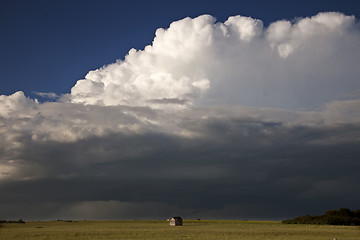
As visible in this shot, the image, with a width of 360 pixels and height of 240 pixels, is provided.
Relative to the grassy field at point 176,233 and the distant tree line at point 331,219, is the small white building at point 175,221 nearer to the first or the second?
the grassy field at point 176,233

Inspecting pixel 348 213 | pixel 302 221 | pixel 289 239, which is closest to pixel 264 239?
pixel 289 239

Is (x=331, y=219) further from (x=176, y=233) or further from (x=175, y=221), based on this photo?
(x=176, y=233)

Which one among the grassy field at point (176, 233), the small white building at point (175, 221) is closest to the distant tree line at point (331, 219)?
the grassy field at point (176, 233)

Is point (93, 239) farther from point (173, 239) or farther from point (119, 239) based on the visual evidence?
point (173, 239)

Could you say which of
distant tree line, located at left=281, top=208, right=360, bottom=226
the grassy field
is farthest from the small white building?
distant tree line, located at left=281, top=208, right=360, bottom=226

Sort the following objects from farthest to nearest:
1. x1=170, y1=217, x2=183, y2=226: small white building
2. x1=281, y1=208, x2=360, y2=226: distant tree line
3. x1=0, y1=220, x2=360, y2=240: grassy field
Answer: x1=281, y1=208, x2=360, y2=226: distant tree line < x1=170, y1=217, x2=183, y2=226: small white building < x1=0, y1=220, x2=360, y2=240: grassy field

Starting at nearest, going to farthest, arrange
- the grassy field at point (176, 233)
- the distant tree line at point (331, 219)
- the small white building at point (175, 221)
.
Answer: the grassy field at point (176, 233), the small white building at point (175, 221), the distant tree line at point (331, 219)

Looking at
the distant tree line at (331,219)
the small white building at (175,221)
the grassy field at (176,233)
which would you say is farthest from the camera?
the distant tree line at (331,219)

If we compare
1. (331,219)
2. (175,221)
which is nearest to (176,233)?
(175,221)

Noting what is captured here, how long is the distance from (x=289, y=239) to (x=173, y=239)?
18151 millimetres

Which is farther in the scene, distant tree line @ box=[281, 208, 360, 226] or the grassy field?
distant tree line @ box=[281, 208, 360, 226]

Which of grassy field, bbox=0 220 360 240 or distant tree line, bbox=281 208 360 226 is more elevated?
grassy field, bbox=0 220 360 240

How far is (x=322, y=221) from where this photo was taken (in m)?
133

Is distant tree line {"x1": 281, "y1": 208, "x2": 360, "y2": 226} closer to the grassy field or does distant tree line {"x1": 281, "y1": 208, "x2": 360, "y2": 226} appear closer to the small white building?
the grassy field
